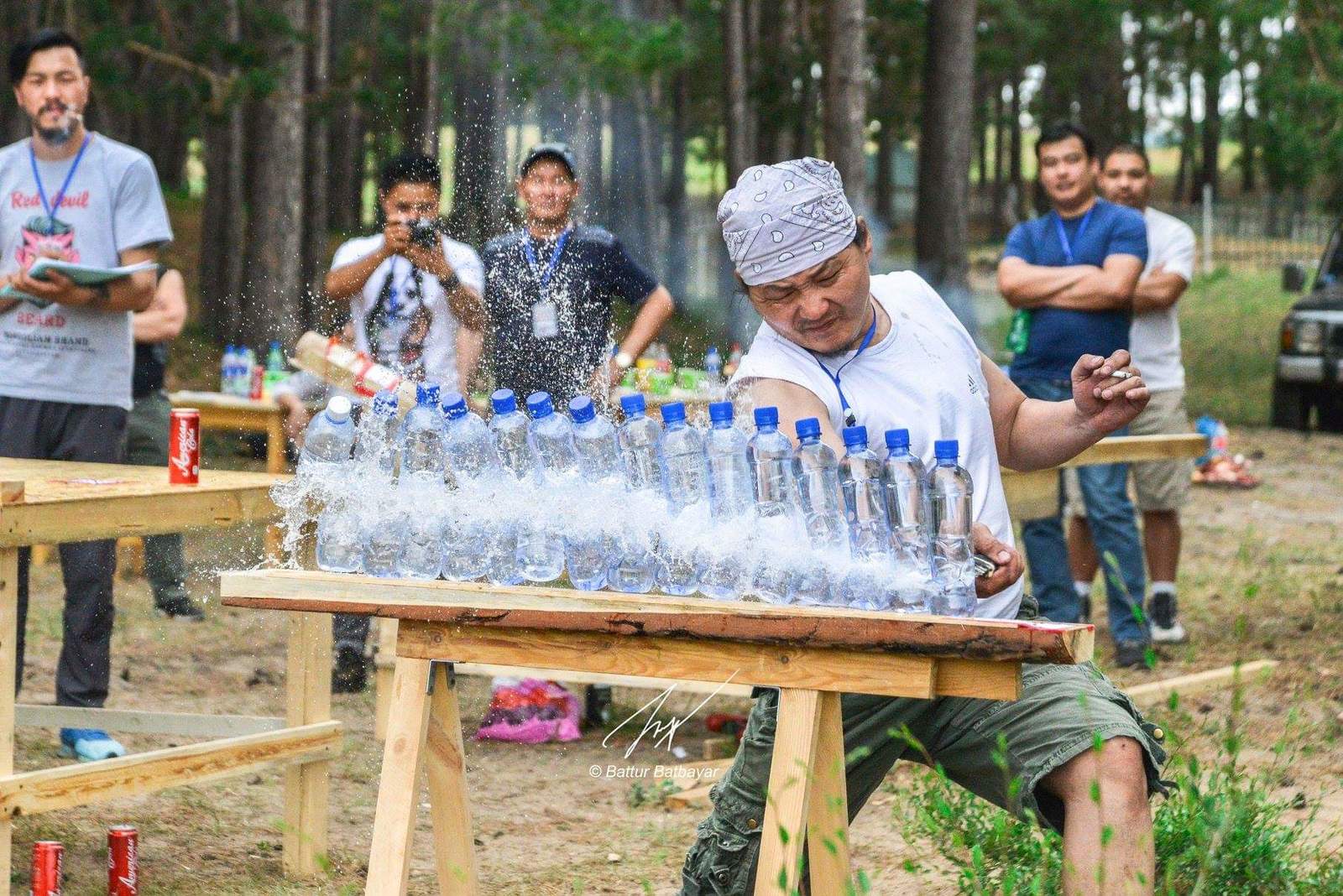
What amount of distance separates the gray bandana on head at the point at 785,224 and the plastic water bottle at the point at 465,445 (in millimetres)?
621

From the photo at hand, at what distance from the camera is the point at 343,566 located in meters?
3.37

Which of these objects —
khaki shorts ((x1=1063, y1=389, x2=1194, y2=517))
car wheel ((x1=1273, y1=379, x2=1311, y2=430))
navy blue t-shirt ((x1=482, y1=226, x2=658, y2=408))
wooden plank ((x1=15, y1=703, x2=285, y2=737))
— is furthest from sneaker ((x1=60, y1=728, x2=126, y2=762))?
car wheel ((x1=1273, y1=379, x2=1311, y2=430))

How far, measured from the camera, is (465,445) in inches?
130

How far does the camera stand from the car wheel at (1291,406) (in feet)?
54.3

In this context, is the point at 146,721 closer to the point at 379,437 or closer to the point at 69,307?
the point at 69,307

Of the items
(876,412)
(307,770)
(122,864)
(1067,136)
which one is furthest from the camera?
(1067,136)

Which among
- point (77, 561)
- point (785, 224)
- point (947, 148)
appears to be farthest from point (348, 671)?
point (947, 148)

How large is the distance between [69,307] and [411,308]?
1.29 metres

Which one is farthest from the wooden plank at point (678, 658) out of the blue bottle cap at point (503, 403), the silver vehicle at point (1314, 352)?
the silver vehicle at point (1314, 352)

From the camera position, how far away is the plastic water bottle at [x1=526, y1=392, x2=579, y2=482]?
3277mm

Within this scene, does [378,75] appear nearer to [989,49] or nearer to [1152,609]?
[989,49]

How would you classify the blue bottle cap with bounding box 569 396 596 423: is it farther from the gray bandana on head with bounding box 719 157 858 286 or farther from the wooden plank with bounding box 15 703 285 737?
the wooden plank with bounding box 15 703 285 737

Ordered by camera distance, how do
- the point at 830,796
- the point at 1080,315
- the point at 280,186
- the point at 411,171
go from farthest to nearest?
the point at 280,186, the point at 1080,315, the point at 411,171, the point at 830,796

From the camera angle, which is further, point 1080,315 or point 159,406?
point 159,406
